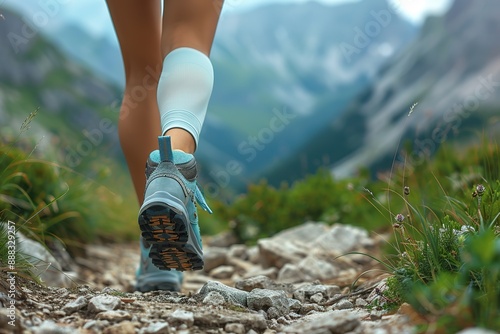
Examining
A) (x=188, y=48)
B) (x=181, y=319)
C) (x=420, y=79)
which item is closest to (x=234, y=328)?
(x=181, y=319)

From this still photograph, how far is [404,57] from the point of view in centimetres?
4412

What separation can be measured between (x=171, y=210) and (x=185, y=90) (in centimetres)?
45

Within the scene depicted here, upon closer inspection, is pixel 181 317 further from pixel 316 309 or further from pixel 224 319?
pixel 316 309

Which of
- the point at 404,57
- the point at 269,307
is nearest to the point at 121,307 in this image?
the point at 269,307

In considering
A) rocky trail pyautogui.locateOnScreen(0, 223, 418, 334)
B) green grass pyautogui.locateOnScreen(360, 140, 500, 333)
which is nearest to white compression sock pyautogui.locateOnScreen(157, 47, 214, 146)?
rocky trail pyautogui.locateOnScreen(0, 223, 418, 334)

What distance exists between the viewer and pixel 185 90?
1.89m

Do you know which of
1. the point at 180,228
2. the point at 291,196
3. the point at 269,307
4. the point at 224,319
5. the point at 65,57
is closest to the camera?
the point at 224,319

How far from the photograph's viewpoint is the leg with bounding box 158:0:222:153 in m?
1.87

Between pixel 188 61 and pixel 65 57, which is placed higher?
pixel 65 57

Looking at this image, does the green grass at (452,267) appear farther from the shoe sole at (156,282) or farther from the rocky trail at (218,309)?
the shoe sole at (156,282)

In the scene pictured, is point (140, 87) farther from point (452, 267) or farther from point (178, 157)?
point (452, 267)

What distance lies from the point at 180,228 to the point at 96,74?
8916cm

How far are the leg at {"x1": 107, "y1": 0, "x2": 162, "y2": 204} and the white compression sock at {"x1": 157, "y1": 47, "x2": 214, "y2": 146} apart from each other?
38 cm

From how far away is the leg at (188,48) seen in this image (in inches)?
73.5
